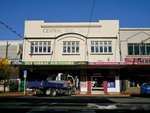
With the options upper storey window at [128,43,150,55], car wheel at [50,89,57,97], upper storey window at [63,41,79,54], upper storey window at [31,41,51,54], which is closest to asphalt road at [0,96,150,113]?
car wheel at [50,89,57,97]

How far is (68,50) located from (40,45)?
12.4 ft

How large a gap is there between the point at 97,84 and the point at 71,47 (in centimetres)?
598

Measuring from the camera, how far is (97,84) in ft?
99.9

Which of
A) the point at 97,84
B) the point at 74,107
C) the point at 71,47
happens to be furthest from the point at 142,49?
the point at 74,107

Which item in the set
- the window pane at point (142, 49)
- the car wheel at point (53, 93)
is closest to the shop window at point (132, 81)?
the window pane at point (142, 49)

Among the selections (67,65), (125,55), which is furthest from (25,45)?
(125,55)

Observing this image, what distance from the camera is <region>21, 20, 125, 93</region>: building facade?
29938mm

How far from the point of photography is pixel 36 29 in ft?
101

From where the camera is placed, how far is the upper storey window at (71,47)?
30.1m

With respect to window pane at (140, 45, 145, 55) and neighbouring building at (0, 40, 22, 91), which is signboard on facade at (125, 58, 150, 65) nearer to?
window pane at (140, 45, 145, 55)

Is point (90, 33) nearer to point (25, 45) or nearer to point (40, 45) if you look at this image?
point (40, 45)

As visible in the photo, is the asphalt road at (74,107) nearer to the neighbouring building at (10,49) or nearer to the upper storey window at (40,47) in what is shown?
the upper storey window at (40,47)

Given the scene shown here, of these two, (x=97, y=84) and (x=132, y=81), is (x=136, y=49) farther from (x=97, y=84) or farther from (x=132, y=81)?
(x=97, y=84)

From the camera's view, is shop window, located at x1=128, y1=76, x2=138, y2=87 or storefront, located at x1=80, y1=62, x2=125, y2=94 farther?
shop window, located at x1=128, y1=76, x2=138, y2=87
